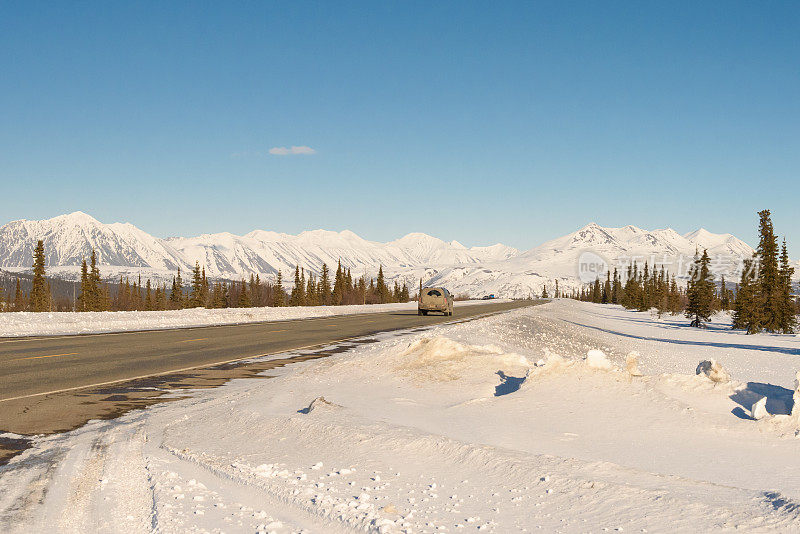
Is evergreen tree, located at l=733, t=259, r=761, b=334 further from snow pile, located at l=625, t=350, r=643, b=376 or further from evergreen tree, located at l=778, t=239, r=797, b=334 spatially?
snow pile, located at l=625, t=350, r=643, b=376

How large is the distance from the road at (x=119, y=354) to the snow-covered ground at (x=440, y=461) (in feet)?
10.5

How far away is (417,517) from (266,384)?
6.71 m

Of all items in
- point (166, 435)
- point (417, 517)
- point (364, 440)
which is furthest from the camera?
point (166, 435)

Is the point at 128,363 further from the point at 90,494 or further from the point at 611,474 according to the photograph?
the point at 611,474

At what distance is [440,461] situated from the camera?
5.42 metres

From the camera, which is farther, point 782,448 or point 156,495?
point 782,448

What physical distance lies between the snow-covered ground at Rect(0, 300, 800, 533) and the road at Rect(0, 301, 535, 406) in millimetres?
3197

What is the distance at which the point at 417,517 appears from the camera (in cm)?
409

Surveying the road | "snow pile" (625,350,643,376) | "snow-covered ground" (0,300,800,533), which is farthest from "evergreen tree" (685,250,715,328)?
"snow-covered ground" (0,300,800,533)

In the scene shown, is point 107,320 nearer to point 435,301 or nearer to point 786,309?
point 435,301

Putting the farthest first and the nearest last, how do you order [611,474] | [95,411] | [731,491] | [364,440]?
[95,411]
[364,440]
[611,474]
[731,491]

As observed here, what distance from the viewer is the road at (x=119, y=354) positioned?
35.4 feet

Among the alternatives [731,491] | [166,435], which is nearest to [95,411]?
[166,435]

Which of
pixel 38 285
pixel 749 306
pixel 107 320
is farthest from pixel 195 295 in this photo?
pixel 749 306
